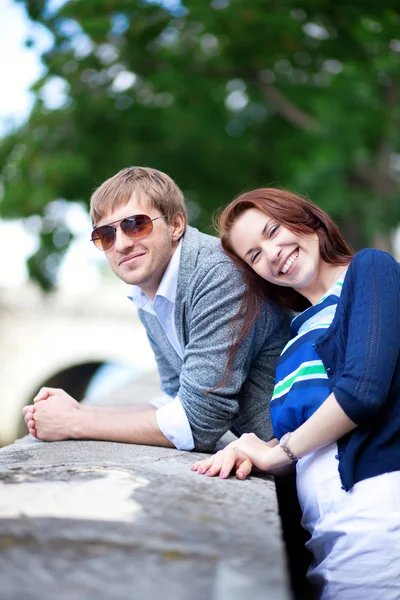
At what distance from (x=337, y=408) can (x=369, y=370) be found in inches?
5.2

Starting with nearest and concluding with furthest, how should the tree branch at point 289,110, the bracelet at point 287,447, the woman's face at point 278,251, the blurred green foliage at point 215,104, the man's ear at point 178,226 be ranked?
the bracelet at point 287,447, the woman's face at point 278,251, the man's ear at point 178,226, the blurred green foliage at point 215,104, the tree branch at point 289,110

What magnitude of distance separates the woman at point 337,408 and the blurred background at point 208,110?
13.3 feet

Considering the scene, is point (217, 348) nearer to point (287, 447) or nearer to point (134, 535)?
point (287, 447)

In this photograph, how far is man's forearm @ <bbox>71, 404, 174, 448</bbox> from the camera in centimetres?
257

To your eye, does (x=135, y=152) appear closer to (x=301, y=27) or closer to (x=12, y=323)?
(x=301, y=27)

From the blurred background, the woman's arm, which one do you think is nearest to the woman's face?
the woman's arm

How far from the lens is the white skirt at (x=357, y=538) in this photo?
184cm

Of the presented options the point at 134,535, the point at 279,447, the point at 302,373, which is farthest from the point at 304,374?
the point at 134,535

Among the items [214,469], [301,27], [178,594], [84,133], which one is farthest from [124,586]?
[84,133]

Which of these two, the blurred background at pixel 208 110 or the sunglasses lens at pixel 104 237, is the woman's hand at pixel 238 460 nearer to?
the sunglasses lens at pixel 104 237

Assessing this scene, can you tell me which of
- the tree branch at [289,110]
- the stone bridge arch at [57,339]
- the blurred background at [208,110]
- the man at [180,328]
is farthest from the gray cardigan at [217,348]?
the stone bridge arch at [57,339]

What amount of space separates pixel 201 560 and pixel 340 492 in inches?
29.5

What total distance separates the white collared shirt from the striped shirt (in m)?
0.38

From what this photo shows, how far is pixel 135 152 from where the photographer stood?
917cm
